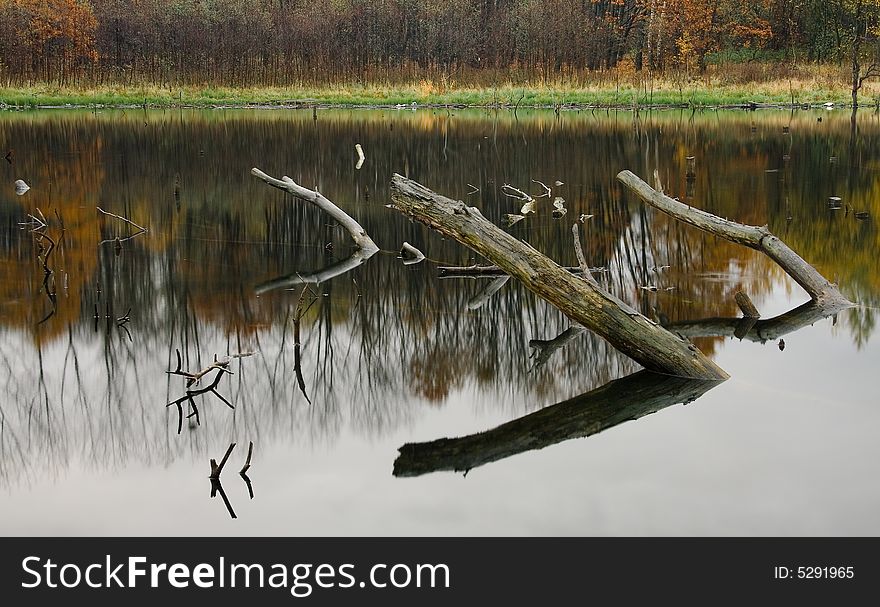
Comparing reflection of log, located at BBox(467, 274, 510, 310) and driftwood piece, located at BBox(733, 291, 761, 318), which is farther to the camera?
reflection of log, located at BBox(467, 274, 510, 310)

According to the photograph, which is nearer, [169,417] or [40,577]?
[40,577]

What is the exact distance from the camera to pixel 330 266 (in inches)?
509

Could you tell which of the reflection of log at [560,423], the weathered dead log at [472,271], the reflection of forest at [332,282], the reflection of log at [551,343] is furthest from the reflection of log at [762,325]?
the reflection of log at [560,423]

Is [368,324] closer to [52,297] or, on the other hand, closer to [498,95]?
[52,297]

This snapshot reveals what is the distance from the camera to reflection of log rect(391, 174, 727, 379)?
8023mm

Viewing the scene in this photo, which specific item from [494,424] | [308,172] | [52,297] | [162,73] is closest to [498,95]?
[162,73]

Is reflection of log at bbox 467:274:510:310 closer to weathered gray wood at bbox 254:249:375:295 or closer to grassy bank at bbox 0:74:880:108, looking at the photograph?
weathered gray wood at bbox 254:249:375:295

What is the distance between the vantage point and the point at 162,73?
4797 centimetres

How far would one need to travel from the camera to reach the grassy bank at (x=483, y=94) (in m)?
44.4

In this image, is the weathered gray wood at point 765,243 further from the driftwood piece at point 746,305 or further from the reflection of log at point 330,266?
the reflection of log at point 330,266

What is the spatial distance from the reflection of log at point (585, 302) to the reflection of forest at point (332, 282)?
0.43 meters

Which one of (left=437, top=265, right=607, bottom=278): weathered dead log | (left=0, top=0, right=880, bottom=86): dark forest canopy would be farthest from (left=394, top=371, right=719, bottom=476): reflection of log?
(left=0, top=0, right=880, bottom=86): dark forest canopy

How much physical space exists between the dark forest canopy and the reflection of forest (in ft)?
69.3

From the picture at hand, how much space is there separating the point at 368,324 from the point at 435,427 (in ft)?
9.35
